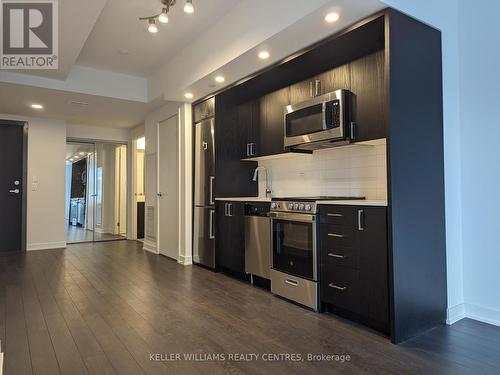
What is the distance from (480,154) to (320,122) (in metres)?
1.29

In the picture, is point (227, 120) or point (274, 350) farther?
point (227, 120)

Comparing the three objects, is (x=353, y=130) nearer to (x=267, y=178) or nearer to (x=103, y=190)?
(x=267, y=178)

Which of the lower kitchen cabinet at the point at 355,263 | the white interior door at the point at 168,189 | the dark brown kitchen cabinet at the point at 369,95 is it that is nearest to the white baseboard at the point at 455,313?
the lower kitchen cabinet at the point at 355,263

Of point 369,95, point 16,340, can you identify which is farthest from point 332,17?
point 16,340

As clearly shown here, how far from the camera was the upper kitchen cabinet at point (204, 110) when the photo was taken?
445 centimetres

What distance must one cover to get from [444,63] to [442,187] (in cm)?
102

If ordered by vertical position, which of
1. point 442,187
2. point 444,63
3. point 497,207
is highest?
point 444,63

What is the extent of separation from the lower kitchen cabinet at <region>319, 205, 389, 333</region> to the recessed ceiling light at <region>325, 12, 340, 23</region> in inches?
55.3

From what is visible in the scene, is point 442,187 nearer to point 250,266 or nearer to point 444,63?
point 444,63

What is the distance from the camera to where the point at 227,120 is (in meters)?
4.41

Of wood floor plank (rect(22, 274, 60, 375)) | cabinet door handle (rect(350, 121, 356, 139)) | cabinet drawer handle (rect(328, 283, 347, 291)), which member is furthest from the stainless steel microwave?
wood floor plank (rect(22, 274, 60, 375))

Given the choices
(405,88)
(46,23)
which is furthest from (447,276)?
(46,23)

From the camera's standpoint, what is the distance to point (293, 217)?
3.05 metres

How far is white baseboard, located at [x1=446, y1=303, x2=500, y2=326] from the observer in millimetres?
2535
